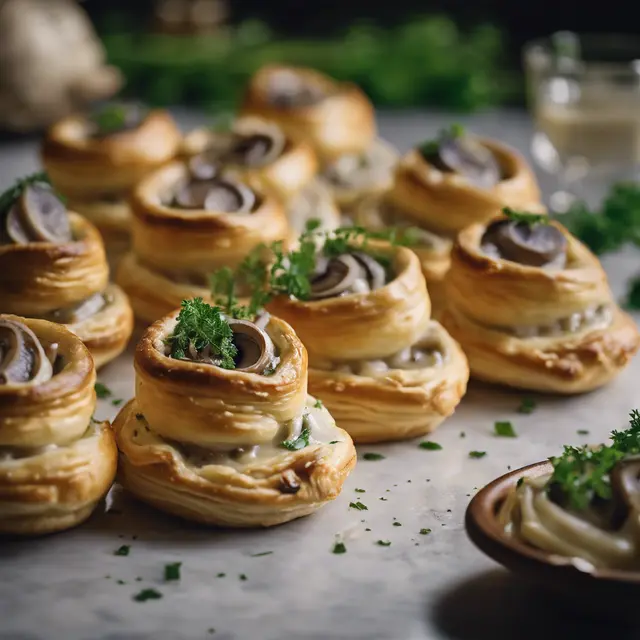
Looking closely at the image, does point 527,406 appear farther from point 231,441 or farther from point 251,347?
point 231,441

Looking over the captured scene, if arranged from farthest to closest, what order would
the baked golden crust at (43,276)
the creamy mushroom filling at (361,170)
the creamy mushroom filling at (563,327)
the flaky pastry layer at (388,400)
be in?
the creamy mushroom filling at (361,170), the creamy mushroom filling at (563,327), the baked golden crust at (43,276), the flaky pastry layer at (388,400)

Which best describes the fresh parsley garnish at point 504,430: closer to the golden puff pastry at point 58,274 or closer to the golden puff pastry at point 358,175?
the golden puff pastry at point 58,274

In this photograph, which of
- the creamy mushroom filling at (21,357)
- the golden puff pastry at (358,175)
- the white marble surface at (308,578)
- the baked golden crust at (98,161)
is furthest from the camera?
the golden puff pastry at (358,175)

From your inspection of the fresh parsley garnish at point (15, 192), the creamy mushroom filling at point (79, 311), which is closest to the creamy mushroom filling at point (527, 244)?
the creamy mushroom filling at point (79, 311)

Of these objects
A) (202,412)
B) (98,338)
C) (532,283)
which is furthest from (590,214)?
(202,412)

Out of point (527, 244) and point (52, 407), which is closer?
point (52, 407)

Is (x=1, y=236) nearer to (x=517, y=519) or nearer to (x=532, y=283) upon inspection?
(x=532, y=283)

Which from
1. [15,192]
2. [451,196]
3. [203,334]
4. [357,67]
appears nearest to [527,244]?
[451,196]
